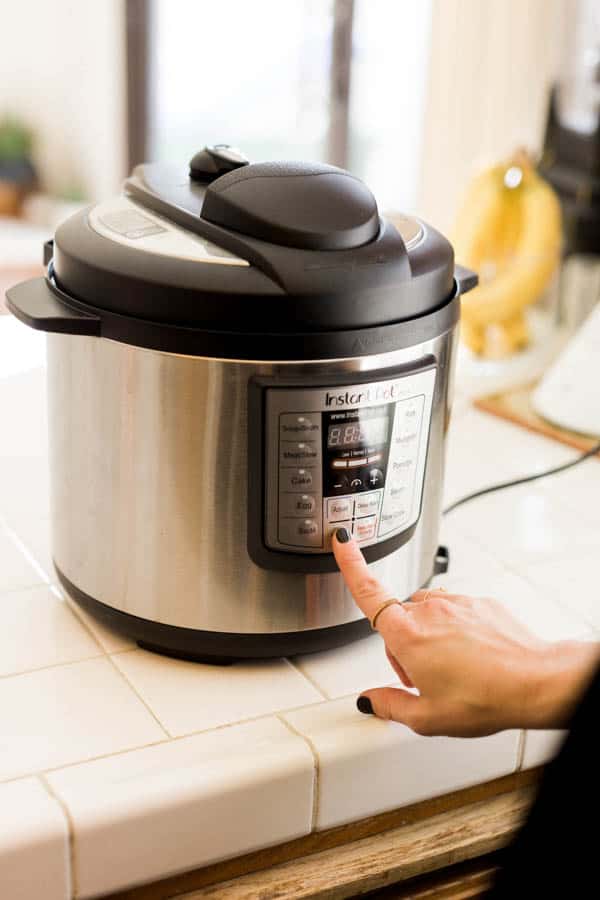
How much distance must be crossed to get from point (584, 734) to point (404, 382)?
399 mm

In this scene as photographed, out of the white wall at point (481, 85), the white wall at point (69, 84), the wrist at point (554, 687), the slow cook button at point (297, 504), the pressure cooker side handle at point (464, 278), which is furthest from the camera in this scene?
the white wall at point (69, 84)

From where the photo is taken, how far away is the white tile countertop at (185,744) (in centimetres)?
63

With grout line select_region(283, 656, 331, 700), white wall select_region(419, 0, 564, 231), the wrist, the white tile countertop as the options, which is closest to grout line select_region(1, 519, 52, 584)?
the white tile countertop

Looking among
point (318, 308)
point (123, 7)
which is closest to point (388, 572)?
point (318, 308)

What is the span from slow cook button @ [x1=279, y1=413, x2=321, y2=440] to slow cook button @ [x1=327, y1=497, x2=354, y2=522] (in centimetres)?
5

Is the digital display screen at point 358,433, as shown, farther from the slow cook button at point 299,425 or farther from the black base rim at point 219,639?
the black base rim at point 219,639

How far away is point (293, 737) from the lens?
2.29 feet

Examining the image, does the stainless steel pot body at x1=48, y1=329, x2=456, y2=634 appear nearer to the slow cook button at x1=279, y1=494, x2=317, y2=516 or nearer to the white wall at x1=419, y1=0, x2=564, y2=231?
the slow cook button at x1=279, y1=494, x2=317, y2=516

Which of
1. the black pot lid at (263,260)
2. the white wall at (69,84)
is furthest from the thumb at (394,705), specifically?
the white wall at (69,84)

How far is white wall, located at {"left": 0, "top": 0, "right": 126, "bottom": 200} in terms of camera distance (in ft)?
14.5

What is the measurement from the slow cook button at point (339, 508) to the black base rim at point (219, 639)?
0.09 metres

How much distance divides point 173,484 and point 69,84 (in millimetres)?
4372

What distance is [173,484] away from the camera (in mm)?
714

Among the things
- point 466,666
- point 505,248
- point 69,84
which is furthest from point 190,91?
point 466,666
